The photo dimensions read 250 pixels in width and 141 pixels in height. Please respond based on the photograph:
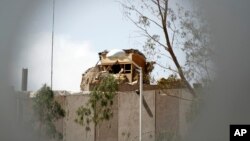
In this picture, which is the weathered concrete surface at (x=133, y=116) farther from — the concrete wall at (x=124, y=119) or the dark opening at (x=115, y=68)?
the dark opening at (x=115, y=68)

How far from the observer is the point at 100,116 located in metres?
12.2

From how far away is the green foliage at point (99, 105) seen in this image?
1188 centimetres

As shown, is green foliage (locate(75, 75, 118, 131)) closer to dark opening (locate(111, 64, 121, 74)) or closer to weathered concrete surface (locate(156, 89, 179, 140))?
dark opening (locate(111, 64, 121, 74))

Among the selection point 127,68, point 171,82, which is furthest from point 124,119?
point 171,82

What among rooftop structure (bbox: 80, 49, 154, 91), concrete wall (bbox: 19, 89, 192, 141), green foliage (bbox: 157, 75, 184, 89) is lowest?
concrete wall (bbox: 19, 89, 192, 141)

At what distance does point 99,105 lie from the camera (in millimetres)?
11945

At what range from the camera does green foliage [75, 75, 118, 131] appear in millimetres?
11883

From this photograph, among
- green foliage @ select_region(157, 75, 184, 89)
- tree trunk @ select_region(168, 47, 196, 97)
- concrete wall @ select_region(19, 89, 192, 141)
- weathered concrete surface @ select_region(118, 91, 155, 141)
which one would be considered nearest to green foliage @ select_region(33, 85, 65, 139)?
concrete wall @ select_region(19, 89, 192, 141)

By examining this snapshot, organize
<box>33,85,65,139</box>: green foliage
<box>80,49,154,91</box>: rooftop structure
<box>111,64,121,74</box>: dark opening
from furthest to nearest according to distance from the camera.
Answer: <box>111,64,121,74</box>: dark opening
<box>80,49,154,91</box>: rooftop structure
<box>33,85,65,139</box>: green foliage

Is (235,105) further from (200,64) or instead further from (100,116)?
(100,116)

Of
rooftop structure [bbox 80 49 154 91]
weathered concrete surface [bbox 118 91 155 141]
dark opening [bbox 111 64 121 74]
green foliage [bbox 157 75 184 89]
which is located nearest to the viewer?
green foliage [bbox 157 75 184 89]

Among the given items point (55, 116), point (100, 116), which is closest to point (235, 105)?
point (55, 116)

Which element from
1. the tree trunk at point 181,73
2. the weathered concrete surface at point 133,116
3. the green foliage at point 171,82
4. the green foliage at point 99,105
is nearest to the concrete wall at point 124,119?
the weathered concrete surface at point 133,116

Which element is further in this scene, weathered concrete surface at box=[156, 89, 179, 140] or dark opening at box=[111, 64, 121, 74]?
dark opening at box=[111, 64, 121, 74]
